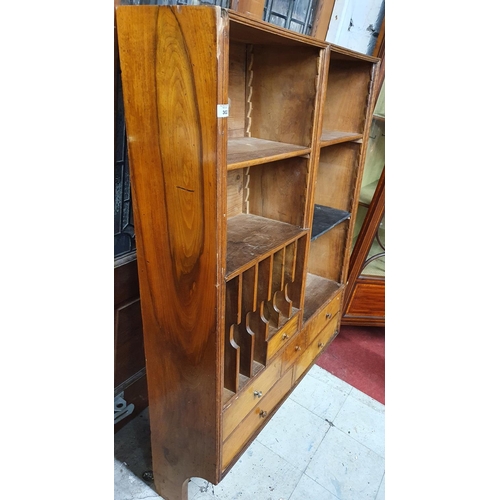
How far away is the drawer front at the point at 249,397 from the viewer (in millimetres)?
1242

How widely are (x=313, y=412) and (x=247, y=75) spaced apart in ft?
5.35

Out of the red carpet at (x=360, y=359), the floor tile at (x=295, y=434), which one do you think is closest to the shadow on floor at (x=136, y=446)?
the floor tile at (x=295, y=434)

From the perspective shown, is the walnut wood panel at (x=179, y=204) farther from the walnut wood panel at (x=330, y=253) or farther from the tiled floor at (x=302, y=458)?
the walnut wood panel at (x=330, y=253)

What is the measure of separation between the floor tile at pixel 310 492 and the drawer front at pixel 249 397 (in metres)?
0.51

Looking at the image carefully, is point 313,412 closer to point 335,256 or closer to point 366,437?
point 366,437

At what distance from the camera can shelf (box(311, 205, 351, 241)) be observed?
1.56 meters

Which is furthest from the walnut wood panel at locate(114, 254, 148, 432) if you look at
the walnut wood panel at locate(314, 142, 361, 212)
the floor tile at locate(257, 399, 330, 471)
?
the walnut wood panel at locate(314, 142, 361, 212)

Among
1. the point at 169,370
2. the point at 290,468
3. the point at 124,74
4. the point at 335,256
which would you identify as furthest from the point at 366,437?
the point at 124,74

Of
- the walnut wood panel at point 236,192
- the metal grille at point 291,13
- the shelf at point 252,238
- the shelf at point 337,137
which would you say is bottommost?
the shelf at point 252,238

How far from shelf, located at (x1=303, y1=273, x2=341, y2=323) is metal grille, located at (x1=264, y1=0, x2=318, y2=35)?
1148 millimetres

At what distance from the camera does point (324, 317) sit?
183cm

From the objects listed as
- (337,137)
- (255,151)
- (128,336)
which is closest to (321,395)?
(128,336)

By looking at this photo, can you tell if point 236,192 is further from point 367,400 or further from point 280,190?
point 367,400

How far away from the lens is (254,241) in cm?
124
